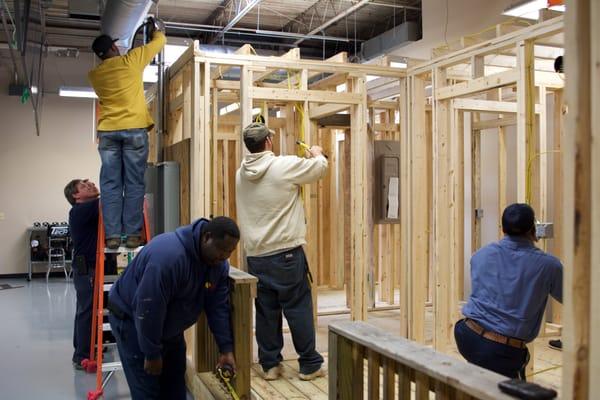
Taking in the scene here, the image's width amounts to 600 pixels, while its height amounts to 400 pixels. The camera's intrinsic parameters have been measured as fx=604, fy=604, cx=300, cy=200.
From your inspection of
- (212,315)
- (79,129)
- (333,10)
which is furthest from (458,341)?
(79,129)

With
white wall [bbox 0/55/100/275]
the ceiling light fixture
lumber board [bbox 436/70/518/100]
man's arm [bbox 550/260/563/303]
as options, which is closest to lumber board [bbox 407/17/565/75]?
lumber board [bbox 436/70/518/100]

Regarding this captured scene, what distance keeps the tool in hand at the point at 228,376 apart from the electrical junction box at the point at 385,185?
4.40 m

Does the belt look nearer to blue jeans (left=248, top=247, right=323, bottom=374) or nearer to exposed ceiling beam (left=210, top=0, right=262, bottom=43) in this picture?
blue jeans (left=248, top=247, right=323, bottom=374)

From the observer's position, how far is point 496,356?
276cm

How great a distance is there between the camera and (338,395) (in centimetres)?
218

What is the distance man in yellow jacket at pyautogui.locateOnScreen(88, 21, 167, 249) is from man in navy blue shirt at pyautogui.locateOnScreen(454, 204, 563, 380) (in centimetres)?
254

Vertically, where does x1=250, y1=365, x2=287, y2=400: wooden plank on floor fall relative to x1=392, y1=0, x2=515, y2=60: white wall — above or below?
below

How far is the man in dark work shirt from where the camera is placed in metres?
5.00

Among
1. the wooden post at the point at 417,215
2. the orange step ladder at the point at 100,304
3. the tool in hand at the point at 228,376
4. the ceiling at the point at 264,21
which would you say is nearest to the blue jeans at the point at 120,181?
the orange step ladder at the point at 100,304

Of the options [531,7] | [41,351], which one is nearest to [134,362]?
[41,351]

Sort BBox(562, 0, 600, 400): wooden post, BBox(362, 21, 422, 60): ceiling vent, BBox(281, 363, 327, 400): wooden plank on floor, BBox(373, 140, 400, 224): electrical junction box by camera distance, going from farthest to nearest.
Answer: BBox(362, 21, 422, 60): ceiling vent < BBox(373, 140, 400, 224): electrical junction box < BBox(281, 363, 327, 400): wooden plank on floor < BBox(562, 0, 600, 400): wooden post

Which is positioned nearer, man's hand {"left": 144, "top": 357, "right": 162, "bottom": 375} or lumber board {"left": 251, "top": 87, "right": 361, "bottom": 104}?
man's hand {"left": 144, "top": 357, "right": 162, "bottom": 375}

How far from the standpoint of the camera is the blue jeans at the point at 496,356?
108 inches

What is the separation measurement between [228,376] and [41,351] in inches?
145
